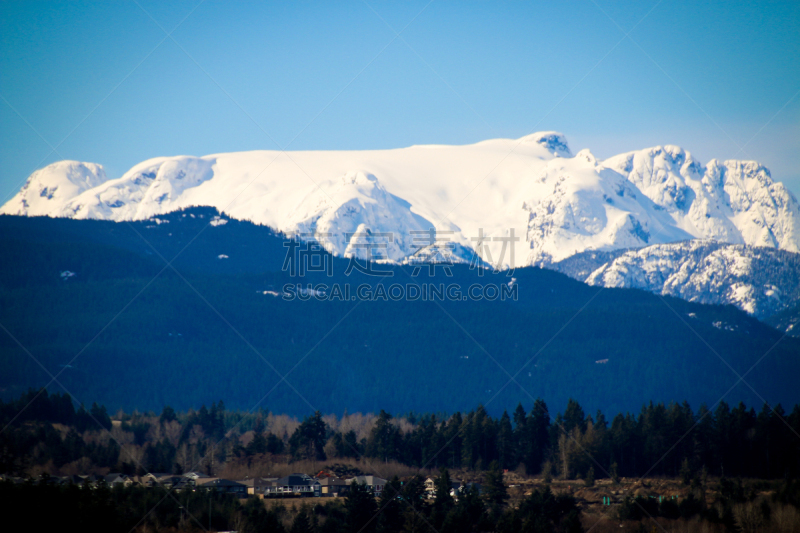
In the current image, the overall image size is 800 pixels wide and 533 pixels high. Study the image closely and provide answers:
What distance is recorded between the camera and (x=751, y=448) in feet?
420

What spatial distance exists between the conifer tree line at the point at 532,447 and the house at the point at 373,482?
1362 centimetres

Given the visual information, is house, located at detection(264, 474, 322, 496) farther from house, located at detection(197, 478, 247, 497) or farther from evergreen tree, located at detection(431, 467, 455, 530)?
evergreen tree, located at detection(431, 467, 455, 530)

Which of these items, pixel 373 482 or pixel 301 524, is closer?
pixel 301 524

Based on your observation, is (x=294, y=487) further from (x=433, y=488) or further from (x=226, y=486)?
A: (x=433, y=488)

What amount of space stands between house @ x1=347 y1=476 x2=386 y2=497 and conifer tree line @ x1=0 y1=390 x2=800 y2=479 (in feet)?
44.7

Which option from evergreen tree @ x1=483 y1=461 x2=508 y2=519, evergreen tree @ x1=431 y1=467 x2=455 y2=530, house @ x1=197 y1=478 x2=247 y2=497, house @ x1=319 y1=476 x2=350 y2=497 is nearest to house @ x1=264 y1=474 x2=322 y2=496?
house @ x1=319 y1=476 x2=350 y2=497

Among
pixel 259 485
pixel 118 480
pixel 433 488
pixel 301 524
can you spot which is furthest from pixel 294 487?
pixel 118 480

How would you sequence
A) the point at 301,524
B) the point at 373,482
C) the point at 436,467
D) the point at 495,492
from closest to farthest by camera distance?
the point at 301,524 → the point at 495,492 → the point at 373,482 → the point at 436,467

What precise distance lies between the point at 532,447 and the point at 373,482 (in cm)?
2726

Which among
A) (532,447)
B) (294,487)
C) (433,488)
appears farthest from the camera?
(532,447)

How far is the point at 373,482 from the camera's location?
386 ft

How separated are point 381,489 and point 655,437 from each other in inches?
1673

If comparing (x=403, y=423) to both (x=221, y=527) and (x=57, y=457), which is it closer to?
(x=57, y=457)

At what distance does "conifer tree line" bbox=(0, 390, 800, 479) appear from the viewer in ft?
417
